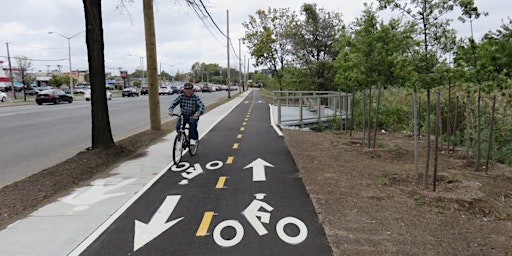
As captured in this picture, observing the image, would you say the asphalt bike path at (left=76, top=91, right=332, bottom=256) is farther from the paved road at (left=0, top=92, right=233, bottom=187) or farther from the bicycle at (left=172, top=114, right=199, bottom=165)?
the paved road at (left=0, top=92, right=233, bottom=187)

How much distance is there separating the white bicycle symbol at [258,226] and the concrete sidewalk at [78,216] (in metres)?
1.50

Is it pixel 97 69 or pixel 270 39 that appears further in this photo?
pixel 270 39

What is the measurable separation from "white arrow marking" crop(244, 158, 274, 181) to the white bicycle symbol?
5.23ft

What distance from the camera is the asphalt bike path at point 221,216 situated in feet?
13.6

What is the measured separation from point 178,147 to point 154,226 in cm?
Answer: 382

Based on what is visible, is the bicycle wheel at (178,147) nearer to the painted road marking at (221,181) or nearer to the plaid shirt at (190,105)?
the plaid shirt at (190,105)

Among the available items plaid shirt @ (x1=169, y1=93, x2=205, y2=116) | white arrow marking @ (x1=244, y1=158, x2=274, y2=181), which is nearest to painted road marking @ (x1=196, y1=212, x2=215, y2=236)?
white arrow marking @ (x1=244, y1=158, x2=274, y2=181)

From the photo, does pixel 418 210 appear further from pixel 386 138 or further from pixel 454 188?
pixel 386 138

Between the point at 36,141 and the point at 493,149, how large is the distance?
1356 cm

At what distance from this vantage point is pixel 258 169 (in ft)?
25.5

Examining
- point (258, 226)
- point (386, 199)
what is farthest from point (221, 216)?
point (386, 199)

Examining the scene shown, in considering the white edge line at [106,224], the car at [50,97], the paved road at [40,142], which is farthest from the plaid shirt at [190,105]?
the car at [50,97]

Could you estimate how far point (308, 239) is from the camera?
4281 millimetres

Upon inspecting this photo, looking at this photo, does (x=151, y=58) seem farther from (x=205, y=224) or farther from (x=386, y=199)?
(x=386, y=199)
